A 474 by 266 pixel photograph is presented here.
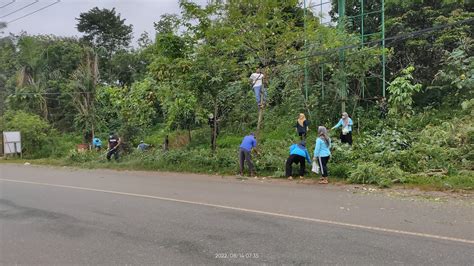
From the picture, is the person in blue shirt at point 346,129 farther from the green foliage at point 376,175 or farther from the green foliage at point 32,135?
the green foliage at point 32,135

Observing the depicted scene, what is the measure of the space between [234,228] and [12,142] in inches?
1063

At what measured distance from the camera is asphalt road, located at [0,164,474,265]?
5.77 m

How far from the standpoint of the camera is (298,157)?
13305 millimetres

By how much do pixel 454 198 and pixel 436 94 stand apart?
1107 cm

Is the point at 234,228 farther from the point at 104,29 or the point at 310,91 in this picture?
the point at 104,29

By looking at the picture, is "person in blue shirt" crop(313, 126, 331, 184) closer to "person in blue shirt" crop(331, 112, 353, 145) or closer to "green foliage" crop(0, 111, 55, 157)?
"person in blue shirt" crop(331, 112, 353, 145)

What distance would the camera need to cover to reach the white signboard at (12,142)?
95.5 feet

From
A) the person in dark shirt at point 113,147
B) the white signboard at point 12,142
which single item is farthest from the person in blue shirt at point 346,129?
the white signboard at point 12,142

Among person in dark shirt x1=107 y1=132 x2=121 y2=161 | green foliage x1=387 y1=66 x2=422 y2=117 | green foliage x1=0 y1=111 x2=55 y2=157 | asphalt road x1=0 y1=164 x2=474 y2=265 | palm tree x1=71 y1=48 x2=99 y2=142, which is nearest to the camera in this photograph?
asphalt road x1=0 y1=164 x2=474 y2=265

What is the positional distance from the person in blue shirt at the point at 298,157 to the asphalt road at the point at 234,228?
182 cm

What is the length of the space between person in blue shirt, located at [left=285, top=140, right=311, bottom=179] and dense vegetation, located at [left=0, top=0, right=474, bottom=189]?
52 centimetres

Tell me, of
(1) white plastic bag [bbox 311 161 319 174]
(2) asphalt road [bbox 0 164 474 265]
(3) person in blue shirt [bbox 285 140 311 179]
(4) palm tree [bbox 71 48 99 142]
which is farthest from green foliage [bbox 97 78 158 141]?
(2) asphalt road [bbox 0 164 474 265]

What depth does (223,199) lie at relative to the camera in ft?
33.2

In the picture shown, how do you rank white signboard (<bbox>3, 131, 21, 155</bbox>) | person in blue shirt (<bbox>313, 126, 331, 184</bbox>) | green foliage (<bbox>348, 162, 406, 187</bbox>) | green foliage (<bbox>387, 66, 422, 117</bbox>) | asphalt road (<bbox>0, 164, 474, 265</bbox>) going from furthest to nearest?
white signboard (<bbox>3, 131, 21, 155</bbox>)
green foliage (<bbox>387, 66, 422, 117</bbox>)
person in blue shirt (<bbox>313, 126, 331, 184</bbox>)
green foliage (<bbox>348, 162, 406, 187</bbox>)
asphalt road (<bbox>0, 164, 474, 265</bbox>)
